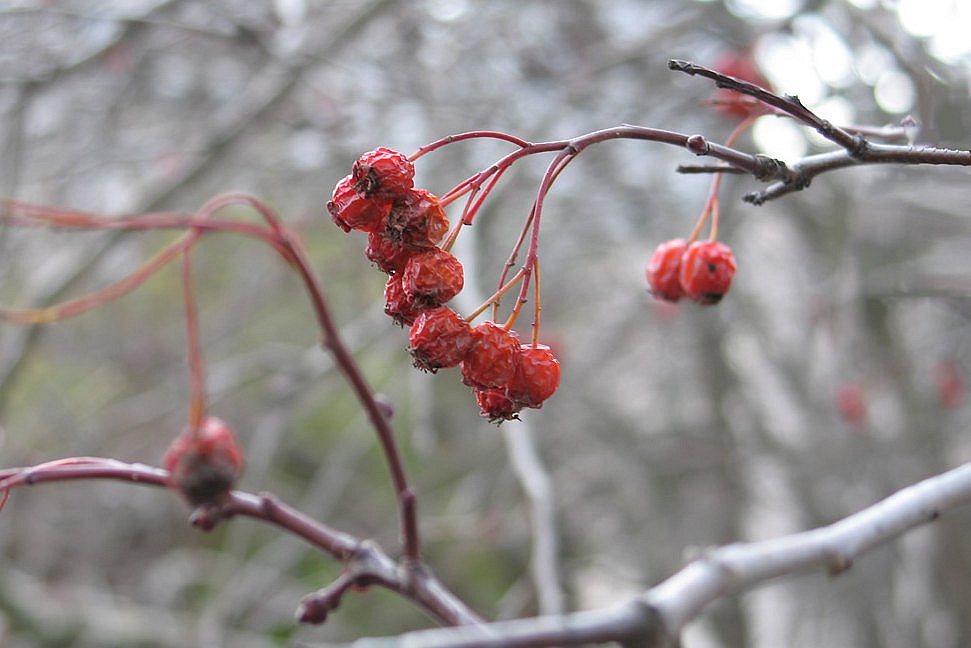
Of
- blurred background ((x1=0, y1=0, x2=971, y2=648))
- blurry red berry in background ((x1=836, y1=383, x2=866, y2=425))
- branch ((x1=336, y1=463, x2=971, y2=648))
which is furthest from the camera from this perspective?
blurry red berry in background ((x1=836, y1=383, x2=866, y2=425))

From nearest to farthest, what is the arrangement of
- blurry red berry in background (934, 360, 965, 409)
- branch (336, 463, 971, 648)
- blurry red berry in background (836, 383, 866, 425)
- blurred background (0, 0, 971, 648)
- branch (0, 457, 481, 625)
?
branch (336, 463, 971, 648) < branch (0, 457, 481, 625) < blurred background (0, 0, 971, 648) < blurry red berry in background (836, 383, 866, 425) < blurry red berry in background (934, 360, 965, 409)

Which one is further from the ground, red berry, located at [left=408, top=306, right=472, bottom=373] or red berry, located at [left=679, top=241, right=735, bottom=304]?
red berry, located at [left=679, top=241, right=735, bottom=304]

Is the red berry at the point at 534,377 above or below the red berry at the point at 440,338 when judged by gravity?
below

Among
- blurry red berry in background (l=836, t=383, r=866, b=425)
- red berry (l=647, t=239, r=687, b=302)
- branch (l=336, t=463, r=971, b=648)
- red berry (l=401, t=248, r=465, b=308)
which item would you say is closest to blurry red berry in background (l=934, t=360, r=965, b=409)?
blurry red berry in background (l=836, t=383, r=866, b=425)

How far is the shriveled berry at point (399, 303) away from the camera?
1.03m

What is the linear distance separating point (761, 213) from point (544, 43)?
4.10 ft

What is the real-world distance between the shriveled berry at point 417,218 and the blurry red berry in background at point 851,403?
2.99 meters

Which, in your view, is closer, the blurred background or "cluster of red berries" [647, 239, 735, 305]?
"cluster of red berries" [647, 239, 735, 305]

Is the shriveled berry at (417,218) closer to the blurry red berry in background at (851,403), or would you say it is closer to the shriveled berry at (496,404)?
the shriveled berry at (496,404)

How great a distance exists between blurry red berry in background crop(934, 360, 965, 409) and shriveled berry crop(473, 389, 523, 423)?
11.0 feet

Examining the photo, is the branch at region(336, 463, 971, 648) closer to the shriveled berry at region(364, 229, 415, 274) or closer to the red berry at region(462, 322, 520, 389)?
the red berry at region(462, 322, 520, 389)

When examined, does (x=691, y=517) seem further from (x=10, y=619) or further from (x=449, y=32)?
(x=10, y=619)

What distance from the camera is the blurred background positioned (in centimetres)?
295

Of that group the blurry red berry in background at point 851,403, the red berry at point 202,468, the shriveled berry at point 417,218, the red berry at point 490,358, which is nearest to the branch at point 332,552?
the red berry at point 202,468
